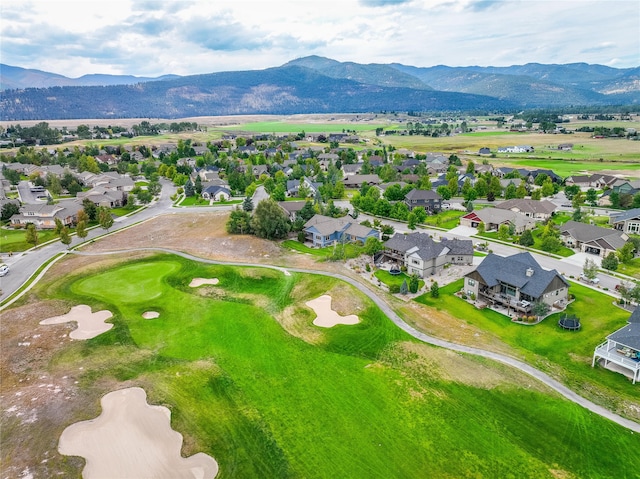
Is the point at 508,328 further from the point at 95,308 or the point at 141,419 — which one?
the point at 95,308

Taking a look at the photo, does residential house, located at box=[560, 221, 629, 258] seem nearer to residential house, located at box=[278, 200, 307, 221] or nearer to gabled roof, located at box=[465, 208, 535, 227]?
gabled roof, located at box=[465, 208, 535, 227]

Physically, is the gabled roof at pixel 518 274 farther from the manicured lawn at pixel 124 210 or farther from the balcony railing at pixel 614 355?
the manicured lawn at pixel 124 210

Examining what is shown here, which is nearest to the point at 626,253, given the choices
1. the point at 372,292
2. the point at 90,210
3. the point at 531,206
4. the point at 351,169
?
the point at 531,206

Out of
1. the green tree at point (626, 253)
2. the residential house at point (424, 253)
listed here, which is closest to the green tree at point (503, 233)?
the residential house at point (424, 253)

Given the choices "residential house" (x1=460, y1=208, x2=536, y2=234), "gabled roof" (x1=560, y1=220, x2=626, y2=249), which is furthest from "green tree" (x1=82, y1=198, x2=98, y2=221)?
"gabled roof" (x1=560, y1=220, x2=626, y2=249)

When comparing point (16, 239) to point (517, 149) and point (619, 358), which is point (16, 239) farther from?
point (517, 149)
